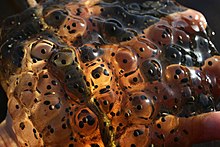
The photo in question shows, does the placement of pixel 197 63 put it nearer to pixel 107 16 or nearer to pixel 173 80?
pixel 173 80

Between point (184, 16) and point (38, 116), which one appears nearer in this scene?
point (38, 116)

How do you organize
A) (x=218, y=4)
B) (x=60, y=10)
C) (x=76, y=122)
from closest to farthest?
(x=76, y=122), (x=60, y=10), (x=218, y=4)

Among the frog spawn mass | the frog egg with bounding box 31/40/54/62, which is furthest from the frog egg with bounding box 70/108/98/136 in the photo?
the frog egg with bounding box 31/40/54/62

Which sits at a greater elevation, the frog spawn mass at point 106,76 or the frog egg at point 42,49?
the frog egg at point 42,49

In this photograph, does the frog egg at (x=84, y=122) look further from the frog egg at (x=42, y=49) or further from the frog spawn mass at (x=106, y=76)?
the frog egg at (x=42, y=49)

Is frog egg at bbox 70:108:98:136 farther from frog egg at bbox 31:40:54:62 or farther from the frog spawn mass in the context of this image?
frog egg at bbox 31:40:54:62

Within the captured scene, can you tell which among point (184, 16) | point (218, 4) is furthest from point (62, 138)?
point (218, 4)

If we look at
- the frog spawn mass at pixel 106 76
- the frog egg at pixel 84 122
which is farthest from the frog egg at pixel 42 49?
the frog egg at pixel 84 122

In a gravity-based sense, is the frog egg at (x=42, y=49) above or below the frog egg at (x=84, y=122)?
above
